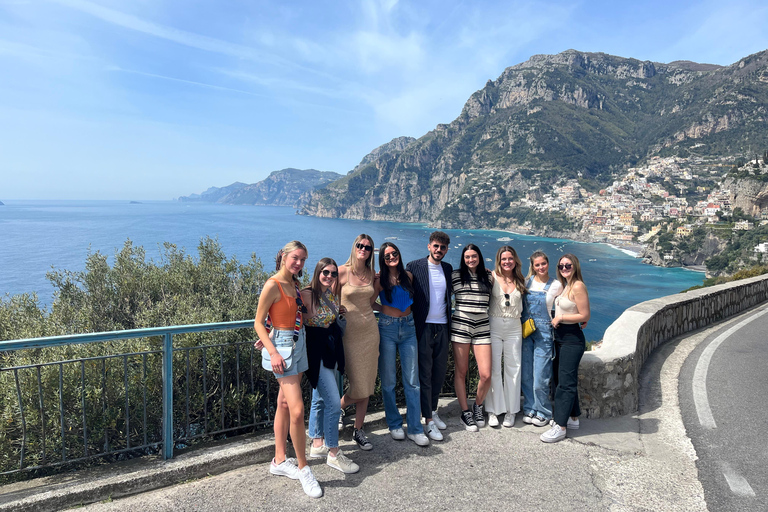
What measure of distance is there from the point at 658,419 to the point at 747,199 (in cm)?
12504

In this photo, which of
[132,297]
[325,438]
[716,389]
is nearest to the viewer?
[325,438]

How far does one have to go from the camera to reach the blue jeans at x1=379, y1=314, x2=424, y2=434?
366 cm

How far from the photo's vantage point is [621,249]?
406 feet

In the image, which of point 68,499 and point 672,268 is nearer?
point 68,499

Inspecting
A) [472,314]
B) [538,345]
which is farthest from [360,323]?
[538,345]

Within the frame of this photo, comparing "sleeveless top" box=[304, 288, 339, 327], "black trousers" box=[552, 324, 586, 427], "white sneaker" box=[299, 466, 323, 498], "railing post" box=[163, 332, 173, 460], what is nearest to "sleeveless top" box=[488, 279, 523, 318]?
"black trousers" box=[552, 324, 586, 427]

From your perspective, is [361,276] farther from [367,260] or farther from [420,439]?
[420,439]

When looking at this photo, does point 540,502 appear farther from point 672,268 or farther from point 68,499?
point 672,268

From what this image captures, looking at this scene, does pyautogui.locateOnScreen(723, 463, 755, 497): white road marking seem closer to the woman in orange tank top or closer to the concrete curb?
the woman in orange tank top

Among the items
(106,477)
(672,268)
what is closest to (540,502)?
(106,477)

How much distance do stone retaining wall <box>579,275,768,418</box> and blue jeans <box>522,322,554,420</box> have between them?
0.48 meters

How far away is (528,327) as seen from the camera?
4004 millimetres

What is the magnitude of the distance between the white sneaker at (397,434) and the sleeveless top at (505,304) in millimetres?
1323

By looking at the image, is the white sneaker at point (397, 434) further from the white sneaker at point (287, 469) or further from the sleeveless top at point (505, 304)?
the sleeveless top at point (505, 304)
